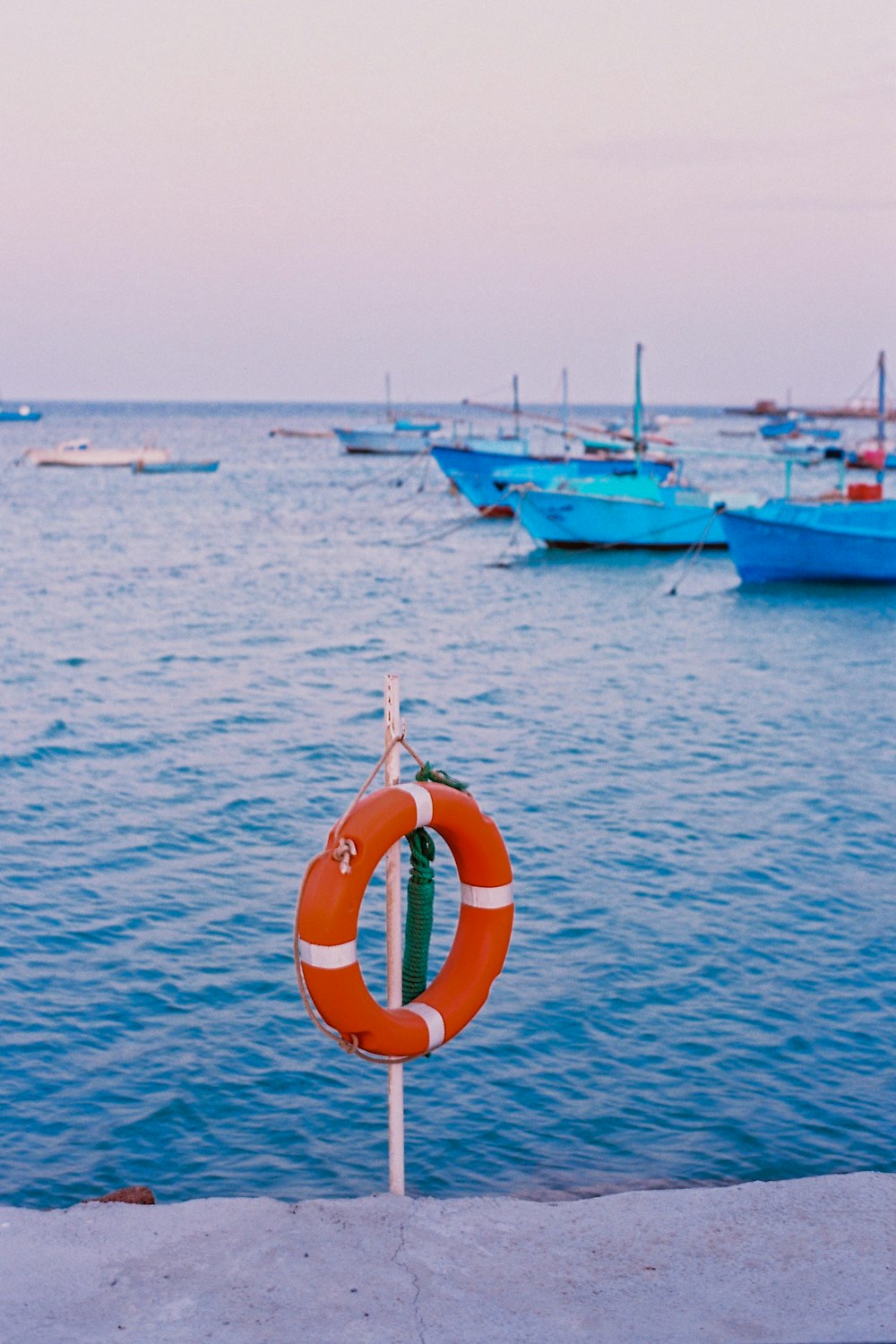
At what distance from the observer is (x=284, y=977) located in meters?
7.55

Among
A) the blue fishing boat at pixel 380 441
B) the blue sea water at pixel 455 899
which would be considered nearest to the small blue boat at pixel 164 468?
the blue fishing boat at pixel 380 441

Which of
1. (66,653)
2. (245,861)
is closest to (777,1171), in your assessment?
(245,861)

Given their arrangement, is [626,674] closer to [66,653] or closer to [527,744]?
[527,744]

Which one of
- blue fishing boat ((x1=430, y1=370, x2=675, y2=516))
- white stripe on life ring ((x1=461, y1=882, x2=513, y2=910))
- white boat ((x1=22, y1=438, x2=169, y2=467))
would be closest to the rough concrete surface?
white stripe on life ring ((x1=461, y1=882, x2=513, y2=910))

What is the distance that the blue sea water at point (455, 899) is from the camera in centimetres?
579

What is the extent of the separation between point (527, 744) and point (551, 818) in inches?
104

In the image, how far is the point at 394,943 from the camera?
14.5 feet

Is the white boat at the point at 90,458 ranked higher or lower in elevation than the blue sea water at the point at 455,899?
higher

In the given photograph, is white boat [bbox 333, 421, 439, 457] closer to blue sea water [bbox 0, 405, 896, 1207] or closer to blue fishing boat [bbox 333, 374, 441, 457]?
blue fishing boat [bbox 333, 374, 441, 457]

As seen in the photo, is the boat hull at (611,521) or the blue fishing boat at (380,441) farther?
the blue fishing boat at (380,441)

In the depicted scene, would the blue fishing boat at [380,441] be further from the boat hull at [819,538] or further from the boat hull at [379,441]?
the boat hull at [819,538]

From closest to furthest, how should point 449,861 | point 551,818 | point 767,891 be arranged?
point 767,891
point 449,861
point 551,818

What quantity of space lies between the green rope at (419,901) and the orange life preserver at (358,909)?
7cm

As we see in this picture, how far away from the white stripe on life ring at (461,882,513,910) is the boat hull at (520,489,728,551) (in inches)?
970
